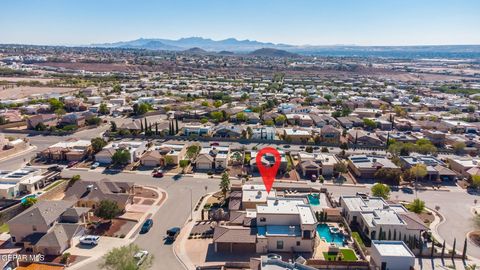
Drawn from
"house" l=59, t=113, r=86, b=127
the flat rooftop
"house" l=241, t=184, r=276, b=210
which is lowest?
the flat rooftop

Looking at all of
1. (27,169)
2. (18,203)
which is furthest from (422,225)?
(27,169)

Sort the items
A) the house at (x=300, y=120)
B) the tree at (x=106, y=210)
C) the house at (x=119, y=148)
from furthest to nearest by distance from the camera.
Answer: the house at (x=300, y=120), the house at (x=119, y=148), the tree at (x=106, y=210)

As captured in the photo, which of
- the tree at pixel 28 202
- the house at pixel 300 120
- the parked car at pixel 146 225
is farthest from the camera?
the house at pixel 300 120

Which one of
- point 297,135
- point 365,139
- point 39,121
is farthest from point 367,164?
point 39,121

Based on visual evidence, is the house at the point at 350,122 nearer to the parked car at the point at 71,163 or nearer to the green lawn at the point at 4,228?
the parked car at the point at 71,163

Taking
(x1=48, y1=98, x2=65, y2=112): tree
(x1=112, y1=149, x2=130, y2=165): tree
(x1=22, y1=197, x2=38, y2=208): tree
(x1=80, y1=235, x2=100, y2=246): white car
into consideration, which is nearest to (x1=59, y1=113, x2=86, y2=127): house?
(x1=48, y1=98, x2=65, y2=112): tree

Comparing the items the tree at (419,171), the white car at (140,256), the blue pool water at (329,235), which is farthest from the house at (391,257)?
the tree at (419,171)

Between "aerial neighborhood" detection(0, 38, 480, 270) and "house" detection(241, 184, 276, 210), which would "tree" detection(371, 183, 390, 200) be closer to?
"aerial neighborhood" detection(0, 38, 480, 270)
